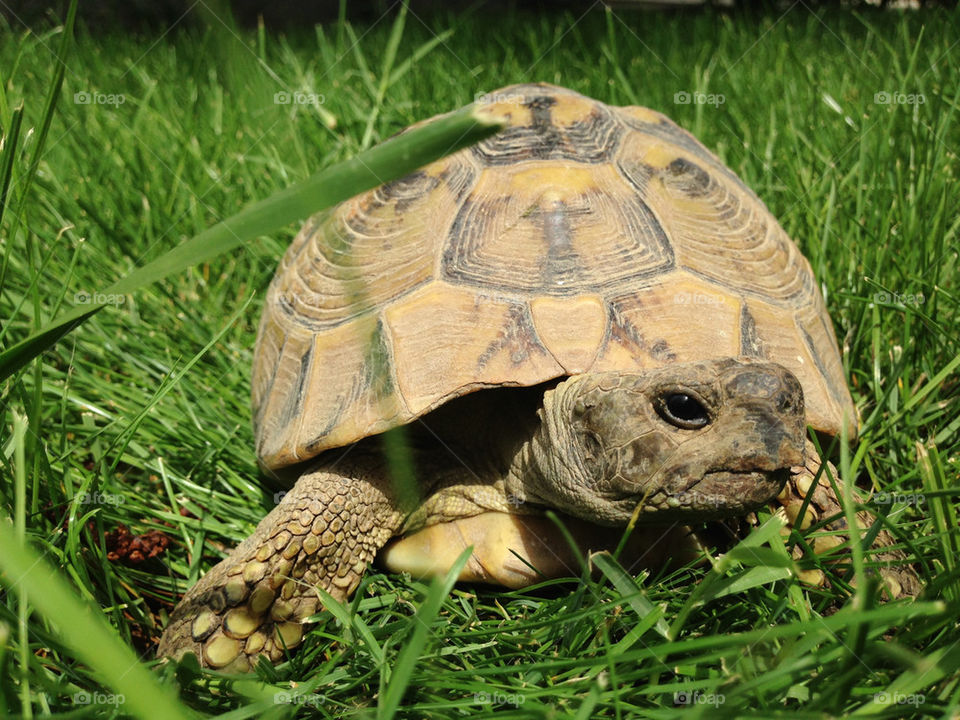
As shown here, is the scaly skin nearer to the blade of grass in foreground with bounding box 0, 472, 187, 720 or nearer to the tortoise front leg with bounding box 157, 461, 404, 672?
the tortoise front leg with bounding box 157, 461, 404, 672

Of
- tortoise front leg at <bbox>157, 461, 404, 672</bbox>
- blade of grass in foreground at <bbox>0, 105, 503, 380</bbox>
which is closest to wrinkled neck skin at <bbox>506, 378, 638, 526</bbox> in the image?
tortoise front leg at <bbox>157, 461, 404, 672</bbox>

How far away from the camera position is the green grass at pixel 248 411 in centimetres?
140

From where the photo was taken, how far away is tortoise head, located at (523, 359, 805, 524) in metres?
1.53

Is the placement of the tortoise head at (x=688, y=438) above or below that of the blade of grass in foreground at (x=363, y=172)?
below

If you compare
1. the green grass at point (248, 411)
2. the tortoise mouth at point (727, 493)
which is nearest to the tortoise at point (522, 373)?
the tortoise mouth at point (727, 493)

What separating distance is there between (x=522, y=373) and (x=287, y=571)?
0.79 metres

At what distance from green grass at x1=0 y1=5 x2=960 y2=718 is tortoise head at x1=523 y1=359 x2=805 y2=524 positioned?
6.1 inches

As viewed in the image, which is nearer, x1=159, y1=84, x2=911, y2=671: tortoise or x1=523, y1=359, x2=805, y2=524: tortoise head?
x1=523, y1=359, x2=805, y2=524: tortoise head

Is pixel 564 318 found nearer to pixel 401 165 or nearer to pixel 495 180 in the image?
pixel 495 180

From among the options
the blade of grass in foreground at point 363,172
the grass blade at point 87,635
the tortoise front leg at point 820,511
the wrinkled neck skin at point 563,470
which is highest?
the blade of grass in foreground at point 363,172

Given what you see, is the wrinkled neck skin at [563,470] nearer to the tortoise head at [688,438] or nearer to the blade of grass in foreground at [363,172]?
the tortoise head at [688,438]

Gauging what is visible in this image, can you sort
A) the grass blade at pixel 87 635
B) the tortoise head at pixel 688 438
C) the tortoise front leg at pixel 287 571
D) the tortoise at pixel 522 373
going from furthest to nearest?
1. the tortoise front leg at pixel 287 571
2. the tortoise at pixel 522 373
3. the tortoise head at pixel 688 438
4. the grass blade at pixel 87 635

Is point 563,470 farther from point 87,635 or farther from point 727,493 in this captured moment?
point 87,635

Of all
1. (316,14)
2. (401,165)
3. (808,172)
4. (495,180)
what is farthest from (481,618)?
(316,14)
